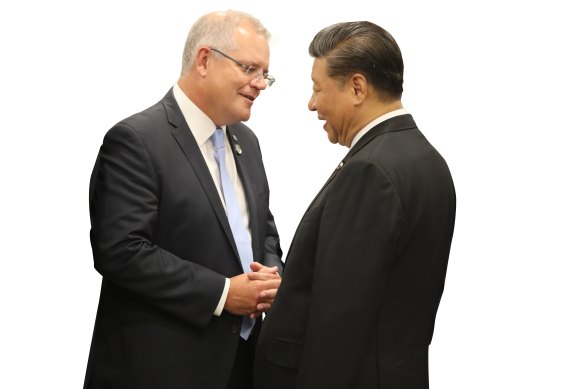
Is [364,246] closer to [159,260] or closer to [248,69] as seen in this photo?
[159,260]

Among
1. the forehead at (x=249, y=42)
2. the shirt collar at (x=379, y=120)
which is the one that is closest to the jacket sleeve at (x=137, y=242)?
the forehead at (x=249, y=42)

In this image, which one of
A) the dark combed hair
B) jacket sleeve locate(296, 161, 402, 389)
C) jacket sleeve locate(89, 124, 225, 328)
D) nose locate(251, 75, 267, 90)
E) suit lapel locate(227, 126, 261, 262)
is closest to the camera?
jacket sleeve locate(296, 161, 402, 389)

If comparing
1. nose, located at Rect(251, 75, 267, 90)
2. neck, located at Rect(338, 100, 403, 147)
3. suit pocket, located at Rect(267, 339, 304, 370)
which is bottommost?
suit pocket, located at Rect(267, 339, 304, 370)

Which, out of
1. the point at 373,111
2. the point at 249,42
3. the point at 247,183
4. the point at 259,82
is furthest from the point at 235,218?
the point at 373,111

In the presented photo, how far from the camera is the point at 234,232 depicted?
8.77 ft

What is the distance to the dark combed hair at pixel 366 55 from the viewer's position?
2.08m

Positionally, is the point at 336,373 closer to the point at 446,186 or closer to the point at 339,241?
the point at 339,241

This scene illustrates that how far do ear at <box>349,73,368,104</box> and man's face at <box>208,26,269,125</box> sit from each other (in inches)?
24.1

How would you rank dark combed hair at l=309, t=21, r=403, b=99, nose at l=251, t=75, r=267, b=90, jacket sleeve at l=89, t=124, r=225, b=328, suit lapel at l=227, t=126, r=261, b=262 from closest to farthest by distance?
dark combed hair at l=309, t=21, r=403, b=99 → jacket sleeve at l=89, t=124, r=225, b=328 → nose at l=251, t=75, r=267, b=90 → suit lapel at l=227, t=126, r=261, b=262

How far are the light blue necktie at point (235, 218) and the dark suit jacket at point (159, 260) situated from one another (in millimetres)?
72

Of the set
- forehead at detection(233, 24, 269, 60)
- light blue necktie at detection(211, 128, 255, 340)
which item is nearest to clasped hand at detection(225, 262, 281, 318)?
light blue necktie at detection(211, 128, 255, 340)

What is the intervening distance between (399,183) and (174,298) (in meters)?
0.92

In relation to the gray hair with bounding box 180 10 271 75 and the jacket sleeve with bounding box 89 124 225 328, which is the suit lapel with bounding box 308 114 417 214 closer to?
the jacket sleeve with bounding box 89 124 225 328

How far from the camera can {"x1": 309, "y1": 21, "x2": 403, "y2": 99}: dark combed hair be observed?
208 centimetres
